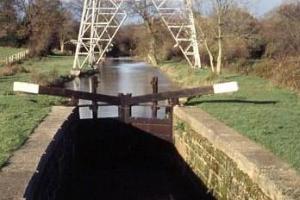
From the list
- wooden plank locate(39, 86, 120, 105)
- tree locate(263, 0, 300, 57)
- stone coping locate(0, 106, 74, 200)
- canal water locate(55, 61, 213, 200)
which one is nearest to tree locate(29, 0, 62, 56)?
tree locate(263, 0, 300, 57)

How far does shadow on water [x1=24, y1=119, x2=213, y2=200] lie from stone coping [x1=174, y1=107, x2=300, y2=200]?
1.13 metres

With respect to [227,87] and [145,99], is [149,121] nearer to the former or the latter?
[145,99]

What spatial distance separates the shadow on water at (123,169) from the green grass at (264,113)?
145 centimetres

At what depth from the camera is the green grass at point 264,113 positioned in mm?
10008

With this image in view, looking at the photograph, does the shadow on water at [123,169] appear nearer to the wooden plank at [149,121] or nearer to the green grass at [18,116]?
the wooden plank at [149,121]

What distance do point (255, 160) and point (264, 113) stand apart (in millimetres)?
4827

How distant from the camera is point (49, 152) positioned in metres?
9.66

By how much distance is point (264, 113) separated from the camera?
1353 centimetres

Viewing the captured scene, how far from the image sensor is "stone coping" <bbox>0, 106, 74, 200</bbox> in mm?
7137

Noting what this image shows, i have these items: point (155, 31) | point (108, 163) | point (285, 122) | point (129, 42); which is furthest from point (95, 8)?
point (129, 42)

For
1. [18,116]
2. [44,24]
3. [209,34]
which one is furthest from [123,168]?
[44,24]

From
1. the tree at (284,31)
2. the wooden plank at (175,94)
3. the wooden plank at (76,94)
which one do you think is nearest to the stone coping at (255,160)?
the wooden plank at (175,94)

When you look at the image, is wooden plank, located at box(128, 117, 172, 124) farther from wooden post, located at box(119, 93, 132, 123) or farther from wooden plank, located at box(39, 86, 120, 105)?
wooden plank, located at box(39, 86, 120, 105)

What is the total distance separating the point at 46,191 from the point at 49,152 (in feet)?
2.32
